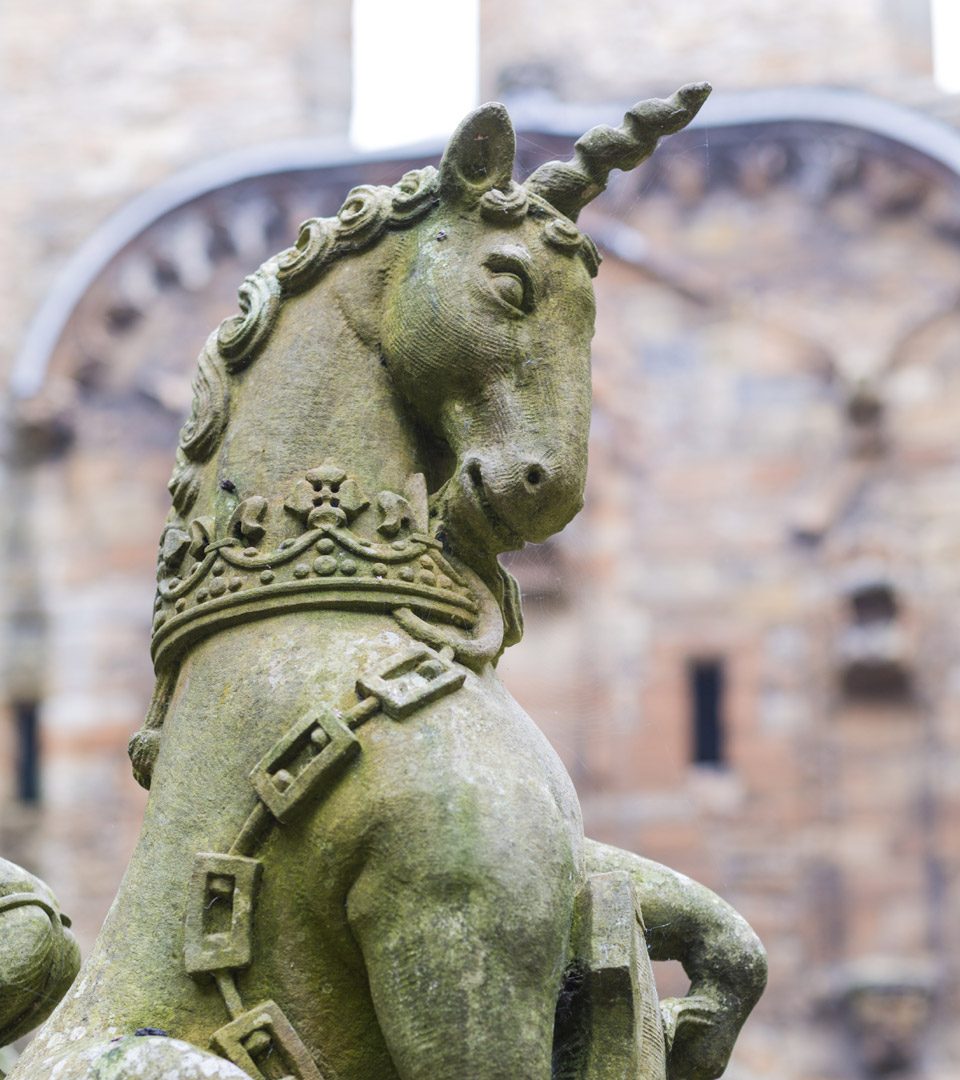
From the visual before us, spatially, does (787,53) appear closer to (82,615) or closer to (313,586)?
(82,615)

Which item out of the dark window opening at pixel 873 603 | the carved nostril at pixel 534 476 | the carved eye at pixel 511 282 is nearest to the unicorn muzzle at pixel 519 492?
the carved nostril at pixel 534 476

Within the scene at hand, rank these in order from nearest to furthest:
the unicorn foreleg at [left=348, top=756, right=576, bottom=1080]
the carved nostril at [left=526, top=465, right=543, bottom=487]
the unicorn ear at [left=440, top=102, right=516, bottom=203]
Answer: the unicorn foreleg at [left=348, top=756, right=576, bottom=1080] → the carved nostril at [left=526, top=465, right=543, bottom=487] → the unicorn ear at [left=440, top=102, right=516, bottom=203]

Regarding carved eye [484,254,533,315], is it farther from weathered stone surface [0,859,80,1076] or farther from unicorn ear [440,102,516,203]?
weathered stone surface [0,859,80,1076]

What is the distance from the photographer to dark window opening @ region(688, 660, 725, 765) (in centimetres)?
1487

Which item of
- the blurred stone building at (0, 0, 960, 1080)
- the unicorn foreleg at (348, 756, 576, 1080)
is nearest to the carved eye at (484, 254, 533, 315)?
the unicorn foreleg at (348, 756, 576, 1080)

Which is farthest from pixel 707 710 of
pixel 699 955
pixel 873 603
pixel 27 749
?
pixel 699 955

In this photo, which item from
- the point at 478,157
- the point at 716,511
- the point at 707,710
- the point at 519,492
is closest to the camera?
the point at 519,492

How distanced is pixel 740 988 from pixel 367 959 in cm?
63

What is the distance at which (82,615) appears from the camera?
15805 mm

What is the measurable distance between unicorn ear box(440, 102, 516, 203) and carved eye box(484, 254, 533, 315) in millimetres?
113

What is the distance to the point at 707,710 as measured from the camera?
1512 cm

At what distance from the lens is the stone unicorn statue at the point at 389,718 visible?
9.01 ft

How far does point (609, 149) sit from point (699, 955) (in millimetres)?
1068

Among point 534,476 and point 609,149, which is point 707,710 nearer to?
point 609,149
